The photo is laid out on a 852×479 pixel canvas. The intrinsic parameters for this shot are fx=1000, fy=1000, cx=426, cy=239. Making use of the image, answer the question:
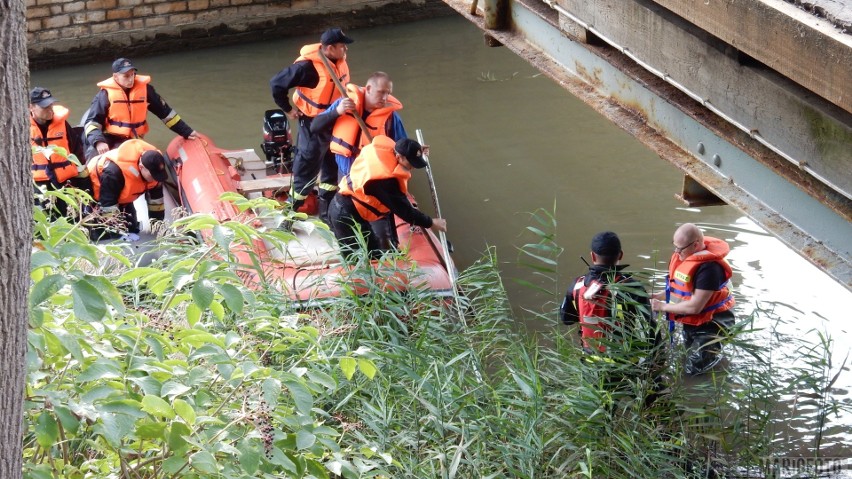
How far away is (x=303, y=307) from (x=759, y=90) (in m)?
2.52

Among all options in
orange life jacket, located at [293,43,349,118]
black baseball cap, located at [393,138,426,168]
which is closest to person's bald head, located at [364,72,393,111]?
orange life jacket, located at [293,43,349,118]

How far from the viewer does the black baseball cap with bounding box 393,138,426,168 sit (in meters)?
5.47

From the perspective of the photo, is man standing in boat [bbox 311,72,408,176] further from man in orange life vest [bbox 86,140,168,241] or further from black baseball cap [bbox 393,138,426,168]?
man in orange life vest [bbox 86,140,168,241]

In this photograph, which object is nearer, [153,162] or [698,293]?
[698,293]

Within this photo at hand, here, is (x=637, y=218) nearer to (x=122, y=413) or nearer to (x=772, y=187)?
(x=772, y=187)

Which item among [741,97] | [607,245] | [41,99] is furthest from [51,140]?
[741,97]

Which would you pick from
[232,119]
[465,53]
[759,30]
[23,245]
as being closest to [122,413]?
[23,245]

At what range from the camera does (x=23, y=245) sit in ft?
5.47

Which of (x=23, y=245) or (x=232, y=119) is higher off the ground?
(x=23, y=245)

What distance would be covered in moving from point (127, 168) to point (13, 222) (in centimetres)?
505

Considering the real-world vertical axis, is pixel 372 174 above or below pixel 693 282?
above

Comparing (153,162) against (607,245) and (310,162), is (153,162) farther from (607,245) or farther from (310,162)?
(607,245)

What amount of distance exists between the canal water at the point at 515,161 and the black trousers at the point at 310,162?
49.7 inches

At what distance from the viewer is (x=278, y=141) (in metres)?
7.90
